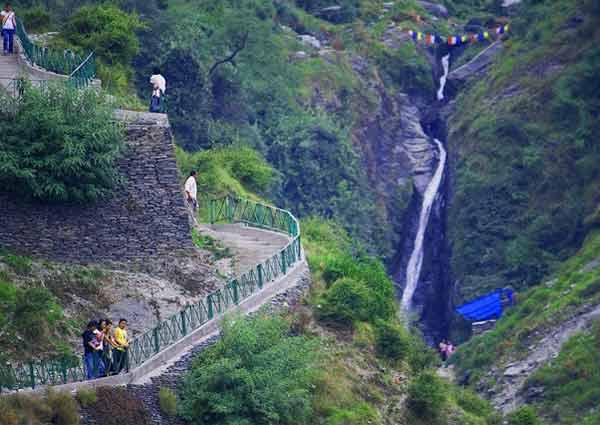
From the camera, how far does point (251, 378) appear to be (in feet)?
150

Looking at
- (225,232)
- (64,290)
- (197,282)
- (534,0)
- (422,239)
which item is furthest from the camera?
(534,0)

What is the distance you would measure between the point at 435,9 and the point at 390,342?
1920 inches

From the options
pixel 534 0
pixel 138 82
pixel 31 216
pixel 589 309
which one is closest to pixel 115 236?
pixel 31 216

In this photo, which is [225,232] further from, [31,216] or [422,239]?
[422,239]

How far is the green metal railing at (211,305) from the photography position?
41.7 m

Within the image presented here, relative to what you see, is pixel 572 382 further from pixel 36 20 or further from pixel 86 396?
pixel 86 396

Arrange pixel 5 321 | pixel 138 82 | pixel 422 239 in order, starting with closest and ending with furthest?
pixel 5 321 → pixel 138 82 → pixel 422 239

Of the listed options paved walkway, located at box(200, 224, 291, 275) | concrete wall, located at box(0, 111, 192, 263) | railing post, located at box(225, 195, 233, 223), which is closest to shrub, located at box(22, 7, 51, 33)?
railing post, located at box(225, 195, 233, 223)

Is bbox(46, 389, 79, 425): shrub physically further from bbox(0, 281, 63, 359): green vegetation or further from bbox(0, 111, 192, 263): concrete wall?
bbox(0, 111, 192, 263): concrete wall

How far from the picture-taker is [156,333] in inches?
1772

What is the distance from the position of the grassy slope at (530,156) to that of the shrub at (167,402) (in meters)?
32.6

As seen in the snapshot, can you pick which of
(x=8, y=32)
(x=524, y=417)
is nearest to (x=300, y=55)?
(x=524, y=417)

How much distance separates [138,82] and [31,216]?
1970 centimetres

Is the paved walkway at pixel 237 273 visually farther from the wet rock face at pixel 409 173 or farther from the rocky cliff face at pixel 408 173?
the wet rock face at pixel 409 173
